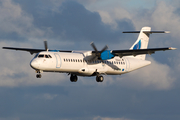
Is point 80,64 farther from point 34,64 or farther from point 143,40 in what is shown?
point 143,40

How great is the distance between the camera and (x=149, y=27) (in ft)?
153

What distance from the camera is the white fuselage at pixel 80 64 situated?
35.1 m

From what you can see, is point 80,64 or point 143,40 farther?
point 143,40

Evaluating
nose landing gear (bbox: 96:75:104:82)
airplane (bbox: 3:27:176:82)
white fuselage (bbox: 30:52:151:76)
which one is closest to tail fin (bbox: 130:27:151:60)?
Answer: airplane (bbox: 3:27:176:82)

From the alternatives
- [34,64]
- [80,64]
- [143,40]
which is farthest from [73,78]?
[143,40]

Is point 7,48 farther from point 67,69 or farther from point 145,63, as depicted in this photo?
point 145,63

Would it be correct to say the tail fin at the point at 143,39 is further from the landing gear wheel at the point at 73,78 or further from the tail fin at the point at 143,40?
the landing gear wheel at the point at 73,78

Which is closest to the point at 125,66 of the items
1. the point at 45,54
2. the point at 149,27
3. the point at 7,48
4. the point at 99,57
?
the point at 99,57

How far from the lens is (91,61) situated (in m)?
39.0

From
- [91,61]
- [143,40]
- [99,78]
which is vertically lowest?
[99,78]

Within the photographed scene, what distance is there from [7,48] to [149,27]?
63.8 ft

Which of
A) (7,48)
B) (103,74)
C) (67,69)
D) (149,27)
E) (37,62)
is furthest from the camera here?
(149,27)

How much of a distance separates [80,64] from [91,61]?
186 cm

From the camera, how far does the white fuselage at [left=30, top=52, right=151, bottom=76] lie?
115 feet
